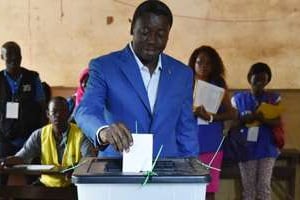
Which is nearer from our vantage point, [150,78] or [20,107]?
[150,78]

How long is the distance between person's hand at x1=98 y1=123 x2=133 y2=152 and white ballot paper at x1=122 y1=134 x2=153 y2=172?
2 cm

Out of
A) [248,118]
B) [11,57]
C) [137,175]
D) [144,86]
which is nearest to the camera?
[137,175]

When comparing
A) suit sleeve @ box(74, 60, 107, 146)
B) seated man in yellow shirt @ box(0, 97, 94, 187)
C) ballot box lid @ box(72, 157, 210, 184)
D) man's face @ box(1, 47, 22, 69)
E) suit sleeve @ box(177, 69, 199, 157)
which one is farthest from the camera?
man's face @ box(1, 47, 22, 69)

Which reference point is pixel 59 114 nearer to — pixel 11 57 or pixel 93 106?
pixel 11 57

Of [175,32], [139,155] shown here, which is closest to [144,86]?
[139,155]

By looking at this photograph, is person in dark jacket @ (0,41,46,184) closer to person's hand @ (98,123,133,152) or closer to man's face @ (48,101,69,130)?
man's face @ (48,101,69,130)

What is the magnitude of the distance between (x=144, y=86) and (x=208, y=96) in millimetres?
1792

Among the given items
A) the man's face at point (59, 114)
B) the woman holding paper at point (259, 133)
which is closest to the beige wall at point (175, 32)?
the woman holding paper at point (259, 133)

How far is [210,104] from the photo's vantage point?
11.3 feet

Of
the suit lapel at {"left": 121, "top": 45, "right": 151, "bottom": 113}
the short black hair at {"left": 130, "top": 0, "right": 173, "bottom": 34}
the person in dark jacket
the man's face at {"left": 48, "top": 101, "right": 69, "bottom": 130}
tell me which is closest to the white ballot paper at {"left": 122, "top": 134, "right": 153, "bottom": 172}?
the suit lapel at {"left": 121, "top": 45, "right": 151, "bottom": 113}

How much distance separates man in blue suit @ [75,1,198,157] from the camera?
5.28 ft

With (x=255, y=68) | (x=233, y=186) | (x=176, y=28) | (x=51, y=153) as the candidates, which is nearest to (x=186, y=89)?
(x=51, y=153)

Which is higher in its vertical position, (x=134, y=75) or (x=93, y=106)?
(x=134, y=75)

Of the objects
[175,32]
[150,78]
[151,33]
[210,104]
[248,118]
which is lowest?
[248,118]
